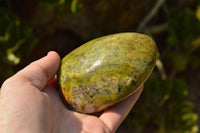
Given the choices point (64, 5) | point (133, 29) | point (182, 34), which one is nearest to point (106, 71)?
point (64, 5)

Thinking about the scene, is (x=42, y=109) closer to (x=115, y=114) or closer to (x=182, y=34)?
(x=115, y=114)

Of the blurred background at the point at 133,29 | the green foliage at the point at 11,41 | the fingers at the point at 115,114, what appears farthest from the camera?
the blurred background at the point at 133,29

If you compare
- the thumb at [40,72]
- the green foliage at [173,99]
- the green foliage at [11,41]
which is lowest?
the green foliage at [173,99]

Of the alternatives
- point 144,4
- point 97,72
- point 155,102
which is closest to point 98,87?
point 97,72

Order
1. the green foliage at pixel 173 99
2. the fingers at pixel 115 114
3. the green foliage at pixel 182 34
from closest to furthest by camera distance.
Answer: the fingers at pixel 115 114, the green foliage at pixel 173 99, the green foliage at pixel 182 34

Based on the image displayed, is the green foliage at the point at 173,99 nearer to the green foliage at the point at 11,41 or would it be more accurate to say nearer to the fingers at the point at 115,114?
the fingers at the point at 115,114

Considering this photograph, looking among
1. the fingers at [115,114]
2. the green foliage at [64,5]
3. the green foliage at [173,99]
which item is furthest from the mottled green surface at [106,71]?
the green foliage at [173,99]

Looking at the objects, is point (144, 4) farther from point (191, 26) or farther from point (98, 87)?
point (98, 87)
